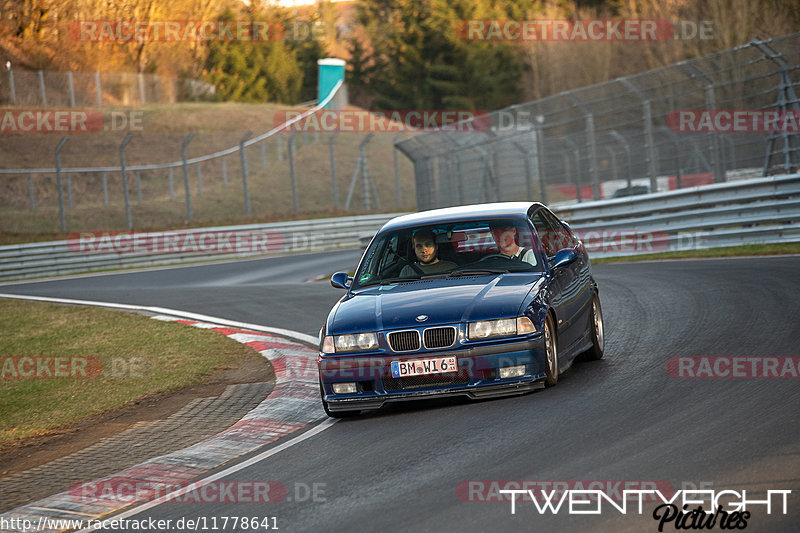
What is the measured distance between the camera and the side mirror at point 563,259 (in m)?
8.16

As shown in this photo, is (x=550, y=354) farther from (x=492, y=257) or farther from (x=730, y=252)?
(x=730, y=252)

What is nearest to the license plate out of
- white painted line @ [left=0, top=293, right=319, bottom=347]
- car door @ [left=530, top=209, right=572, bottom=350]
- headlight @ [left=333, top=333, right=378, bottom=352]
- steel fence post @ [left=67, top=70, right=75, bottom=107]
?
headlight @ [left=333, top=333, right=378, bottom=352]

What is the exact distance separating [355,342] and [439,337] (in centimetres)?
63

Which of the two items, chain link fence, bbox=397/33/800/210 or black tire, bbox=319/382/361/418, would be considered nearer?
black tire, bbox=319/382/361/418

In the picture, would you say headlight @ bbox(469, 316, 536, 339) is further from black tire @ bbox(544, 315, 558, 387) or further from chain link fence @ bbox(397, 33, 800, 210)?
chain link fence @ bbox(397, 33, 800, 210)

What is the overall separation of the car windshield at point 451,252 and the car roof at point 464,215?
0.18ft

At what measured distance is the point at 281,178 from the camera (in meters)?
45.2

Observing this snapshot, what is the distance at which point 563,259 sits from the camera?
8.20 metres

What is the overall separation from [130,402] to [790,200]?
11426 mm

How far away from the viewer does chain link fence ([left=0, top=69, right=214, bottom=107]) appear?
49.1 meters

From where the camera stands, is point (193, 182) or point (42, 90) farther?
point (42, 90)

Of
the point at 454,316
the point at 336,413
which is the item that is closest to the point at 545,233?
the point at 454,316

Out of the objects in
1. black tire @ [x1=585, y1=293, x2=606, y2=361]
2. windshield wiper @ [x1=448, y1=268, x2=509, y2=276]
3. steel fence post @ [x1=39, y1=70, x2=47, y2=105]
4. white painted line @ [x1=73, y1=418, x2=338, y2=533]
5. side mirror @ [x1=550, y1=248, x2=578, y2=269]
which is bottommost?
white painted line @ [x1=73, y1=418, x2=338, y2=533]

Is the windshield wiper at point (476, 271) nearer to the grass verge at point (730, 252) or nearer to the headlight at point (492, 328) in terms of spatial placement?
the headlight at point (492, 328)
